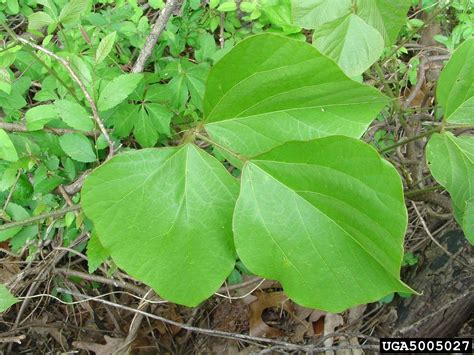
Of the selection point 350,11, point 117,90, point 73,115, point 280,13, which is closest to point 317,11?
point 350,11

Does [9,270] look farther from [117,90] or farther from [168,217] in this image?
[168,217]

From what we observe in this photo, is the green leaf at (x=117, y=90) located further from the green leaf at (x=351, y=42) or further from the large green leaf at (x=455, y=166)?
the large green leaf at (x=455, y=166)

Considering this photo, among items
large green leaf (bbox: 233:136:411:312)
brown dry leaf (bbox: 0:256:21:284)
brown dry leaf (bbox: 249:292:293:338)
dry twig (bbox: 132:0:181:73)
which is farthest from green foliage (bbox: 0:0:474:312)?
brown dry leaf (bbox: 249:292:293:338)

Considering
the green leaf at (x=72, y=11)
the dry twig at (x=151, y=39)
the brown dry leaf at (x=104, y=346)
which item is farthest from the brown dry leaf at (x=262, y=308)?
the green leaf at (x=72, y=11)

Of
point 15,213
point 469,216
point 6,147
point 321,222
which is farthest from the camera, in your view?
point 15,213

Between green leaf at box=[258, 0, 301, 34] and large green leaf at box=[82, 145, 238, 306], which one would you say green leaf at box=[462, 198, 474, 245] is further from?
green leaf at box=[258, 0, 301, 34]
